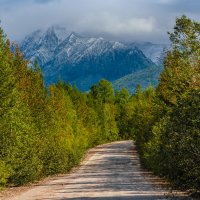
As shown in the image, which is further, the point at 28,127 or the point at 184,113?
the point at 28,127

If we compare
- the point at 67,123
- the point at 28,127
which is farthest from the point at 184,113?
the point at 67,123

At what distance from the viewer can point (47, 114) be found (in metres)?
51.5

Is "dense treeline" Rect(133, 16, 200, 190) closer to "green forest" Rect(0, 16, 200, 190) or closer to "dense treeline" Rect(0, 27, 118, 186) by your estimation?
"green forest" Rect(0, 16, 200, 190)

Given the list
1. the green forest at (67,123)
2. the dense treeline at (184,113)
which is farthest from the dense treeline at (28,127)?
the dense treeline at (184,113)

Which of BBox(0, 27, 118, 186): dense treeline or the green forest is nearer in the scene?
the green forest

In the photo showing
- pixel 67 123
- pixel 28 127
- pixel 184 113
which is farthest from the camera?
pixel 67 123

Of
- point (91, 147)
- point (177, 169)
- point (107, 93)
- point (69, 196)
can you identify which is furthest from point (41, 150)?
point (107, 93)

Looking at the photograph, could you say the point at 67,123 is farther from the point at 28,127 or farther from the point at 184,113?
the point at 184,113

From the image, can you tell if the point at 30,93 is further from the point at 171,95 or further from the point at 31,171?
the point at 171,95

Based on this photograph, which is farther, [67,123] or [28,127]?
[67,123]

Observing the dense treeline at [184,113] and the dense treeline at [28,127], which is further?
the dense treeline at [28,127]

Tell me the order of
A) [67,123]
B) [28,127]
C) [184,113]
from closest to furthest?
[184,113], [28,127], [67,123]

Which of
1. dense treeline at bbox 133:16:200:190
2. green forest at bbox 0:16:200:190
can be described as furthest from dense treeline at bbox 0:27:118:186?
dense treeline at bbox 133:16:200:190

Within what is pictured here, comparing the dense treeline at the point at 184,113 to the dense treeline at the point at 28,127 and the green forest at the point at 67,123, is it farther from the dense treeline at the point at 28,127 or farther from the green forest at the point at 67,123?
the dense treeline at the point at 28,127
